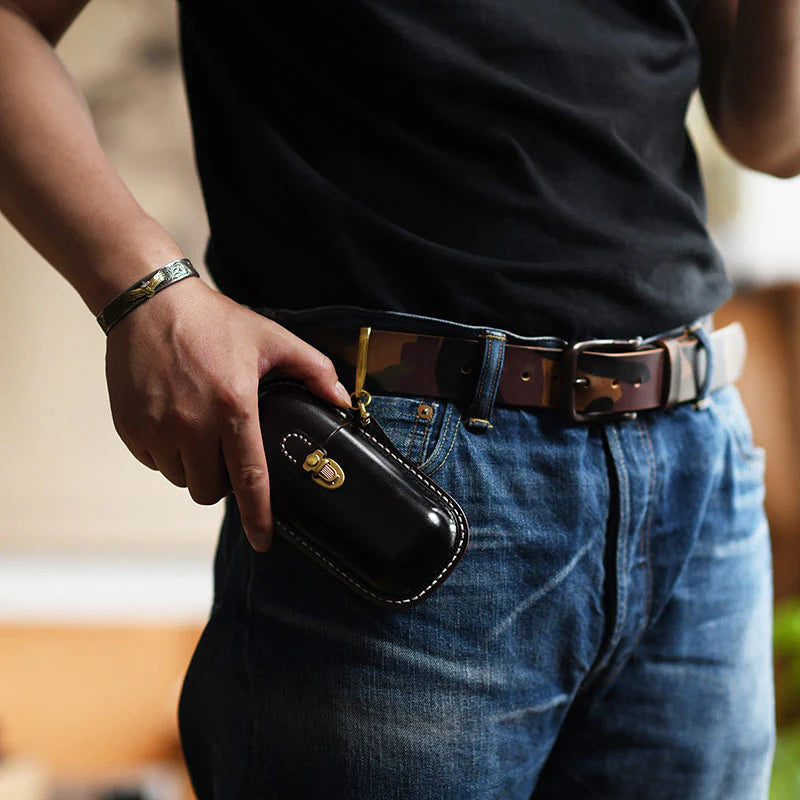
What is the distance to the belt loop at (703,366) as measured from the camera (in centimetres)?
66

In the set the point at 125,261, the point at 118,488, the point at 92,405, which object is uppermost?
the point at 92,405

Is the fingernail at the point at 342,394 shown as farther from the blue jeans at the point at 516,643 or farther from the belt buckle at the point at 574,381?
the belt buckle at the point at 574,381

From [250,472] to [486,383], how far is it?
0.57 feet

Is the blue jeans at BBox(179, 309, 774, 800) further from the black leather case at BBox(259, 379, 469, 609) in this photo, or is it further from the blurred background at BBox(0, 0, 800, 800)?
the blurred background at BBox(0, 0, 800, 800)

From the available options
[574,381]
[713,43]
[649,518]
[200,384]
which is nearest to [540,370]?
[574,381]

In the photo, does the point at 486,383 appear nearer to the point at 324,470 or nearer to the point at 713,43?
the point at 324,470

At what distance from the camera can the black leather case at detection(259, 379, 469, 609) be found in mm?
533

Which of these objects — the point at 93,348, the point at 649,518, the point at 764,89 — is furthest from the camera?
the point at 93,348

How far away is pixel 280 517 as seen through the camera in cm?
55

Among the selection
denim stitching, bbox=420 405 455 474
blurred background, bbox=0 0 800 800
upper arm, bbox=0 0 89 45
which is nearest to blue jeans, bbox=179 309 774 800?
denim stitching, bbox=420 405 455 474

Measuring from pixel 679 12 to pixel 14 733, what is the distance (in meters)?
2.39

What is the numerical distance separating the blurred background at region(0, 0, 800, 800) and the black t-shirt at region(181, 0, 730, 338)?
5.32 feet

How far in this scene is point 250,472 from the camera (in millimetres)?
521

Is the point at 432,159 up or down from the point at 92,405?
down
